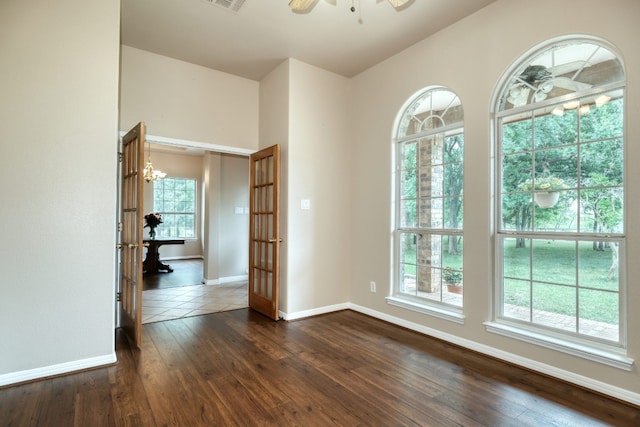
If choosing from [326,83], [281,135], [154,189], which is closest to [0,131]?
[281,135]

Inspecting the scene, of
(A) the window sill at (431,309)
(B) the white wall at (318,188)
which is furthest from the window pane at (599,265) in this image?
(B) the white wall at (318,188)

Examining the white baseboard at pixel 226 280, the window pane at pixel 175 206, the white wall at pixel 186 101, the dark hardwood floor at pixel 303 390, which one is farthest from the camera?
the window pane at pixel 175 206

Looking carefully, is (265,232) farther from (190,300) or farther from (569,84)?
(569,84)

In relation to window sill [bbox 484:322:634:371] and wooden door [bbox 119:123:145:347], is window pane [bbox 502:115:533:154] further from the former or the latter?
wooden door [bbox 119:123:145:347]

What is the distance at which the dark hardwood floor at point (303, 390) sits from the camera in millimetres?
1908

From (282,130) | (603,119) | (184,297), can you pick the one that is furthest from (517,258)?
(184,297)

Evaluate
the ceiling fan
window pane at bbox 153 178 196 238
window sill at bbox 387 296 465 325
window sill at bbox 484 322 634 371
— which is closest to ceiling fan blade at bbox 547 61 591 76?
the ceiling fan

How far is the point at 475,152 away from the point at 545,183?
60 cm

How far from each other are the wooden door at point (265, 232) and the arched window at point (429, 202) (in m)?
1.36

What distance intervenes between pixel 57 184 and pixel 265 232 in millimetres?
2063

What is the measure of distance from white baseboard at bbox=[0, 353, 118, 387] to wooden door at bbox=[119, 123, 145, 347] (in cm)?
33

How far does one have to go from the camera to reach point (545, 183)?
2.56 meters

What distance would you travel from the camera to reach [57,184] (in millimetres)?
2439

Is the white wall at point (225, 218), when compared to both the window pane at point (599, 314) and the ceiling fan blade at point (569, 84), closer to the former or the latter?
the ceiling fan blade at point (569, 84)
